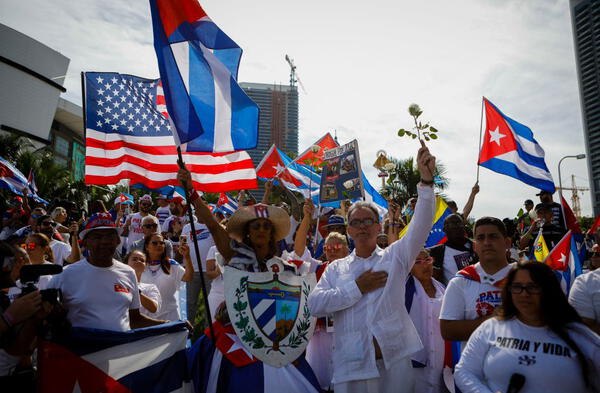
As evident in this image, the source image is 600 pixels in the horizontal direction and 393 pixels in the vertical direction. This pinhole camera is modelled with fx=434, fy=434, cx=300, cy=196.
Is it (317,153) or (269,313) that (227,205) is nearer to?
(317,153)

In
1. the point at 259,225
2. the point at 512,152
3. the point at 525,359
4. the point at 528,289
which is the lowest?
the point at 525,359

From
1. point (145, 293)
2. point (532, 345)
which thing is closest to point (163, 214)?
point (145, 293)

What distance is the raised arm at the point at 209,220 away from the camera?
371cm

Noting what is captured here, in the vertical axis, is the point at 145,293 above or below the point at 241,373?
above

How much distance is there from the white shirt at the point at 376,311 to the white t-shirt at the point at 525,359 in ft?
1.80

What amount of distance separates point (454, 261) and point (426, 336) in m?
1.34

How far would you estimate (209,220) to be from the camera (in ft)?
12.2

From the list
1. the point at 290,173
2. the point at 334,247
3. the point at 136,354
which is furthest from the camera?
the point at 290,173

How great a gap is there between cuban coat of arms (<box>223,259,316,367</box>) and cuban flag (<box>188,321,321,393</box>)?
0.22 ft

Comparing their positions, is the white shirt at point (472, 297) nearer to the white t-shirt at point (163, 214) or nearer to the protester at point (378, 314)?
the protester at point (378, 314)

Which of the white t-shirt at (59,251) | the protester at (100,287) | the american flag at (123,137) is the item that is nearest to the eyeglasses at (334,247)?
the protester at (100,287)

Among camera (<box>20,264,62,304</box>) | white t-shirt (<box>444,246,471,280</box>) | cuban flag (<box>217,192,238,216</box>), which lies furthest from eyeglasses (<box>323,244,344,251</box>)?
cuban flag (<box>217,192,238,216</box>)

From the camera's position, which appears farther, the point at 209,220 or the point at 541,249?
the point at 541,249

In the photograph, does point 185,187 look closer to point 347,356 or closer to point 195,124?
point 195,124
